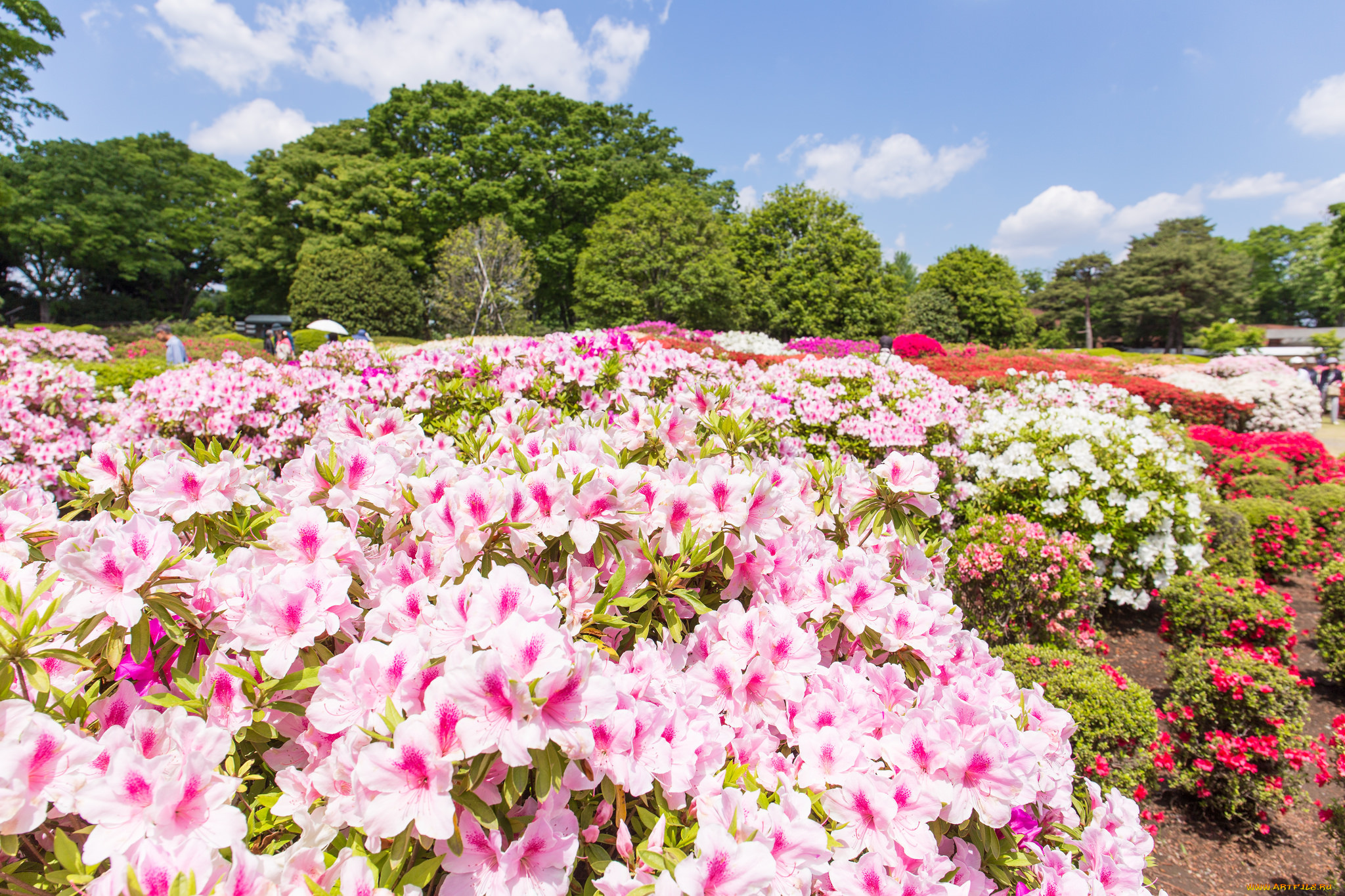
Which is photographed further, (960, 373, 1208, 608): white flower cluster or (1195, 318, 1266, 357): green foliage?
(1195, 318, 1266, 357): green foliage

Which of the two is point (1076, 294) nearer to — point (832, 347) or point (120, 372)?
point (832, 347)

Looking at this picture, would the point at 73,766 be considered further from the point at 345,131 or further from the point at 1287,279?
the point at 1287,279

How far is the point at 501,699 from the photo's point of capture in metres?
0.96

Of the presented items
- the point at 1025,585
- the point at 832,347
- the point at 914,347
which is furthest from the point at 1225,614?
the point at 914,347

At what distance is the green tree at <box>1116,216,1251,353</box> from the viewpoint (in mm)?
49281

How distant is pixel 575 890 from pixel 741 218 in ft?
111

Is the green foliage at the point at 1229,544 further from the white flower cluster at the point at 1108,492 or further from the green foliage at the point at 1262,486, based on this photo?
the green foliage at the point at 1262,486

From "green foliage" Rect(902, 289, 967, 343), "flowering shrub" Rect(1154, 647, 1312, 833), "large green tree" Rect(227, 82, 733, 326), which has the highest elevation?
"large green tree" Rect(227, 82, 733, 326)

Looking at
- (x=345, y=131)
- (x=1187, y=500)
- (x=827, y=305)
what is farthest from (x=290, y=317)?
(x=1187, y=500)

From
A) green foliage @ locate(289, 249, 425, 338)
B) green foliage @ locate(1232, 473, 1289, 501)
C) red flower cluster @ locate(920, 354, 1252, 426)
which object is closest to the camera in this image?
green foliage @ locate(1232, 473, 1289, 501)

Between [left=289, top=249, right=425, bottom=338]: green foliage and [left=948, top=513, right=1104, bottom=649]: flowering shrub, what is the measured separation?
28541 mm

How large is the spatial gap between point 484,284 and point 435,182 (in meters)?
10.4

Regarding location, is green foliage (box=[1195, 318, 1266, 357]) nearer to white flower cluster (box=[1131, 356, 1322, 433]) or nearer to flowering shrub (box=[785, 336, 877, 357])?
white flower cluster (box=[1131, 356, 1322, 433])

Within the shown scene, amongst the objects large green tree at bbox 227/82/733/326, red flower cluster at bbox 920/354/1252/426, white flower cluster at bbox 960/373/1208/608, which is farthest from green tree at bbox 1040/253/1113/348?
white flower cluster at bbox 960/373/1208/608
